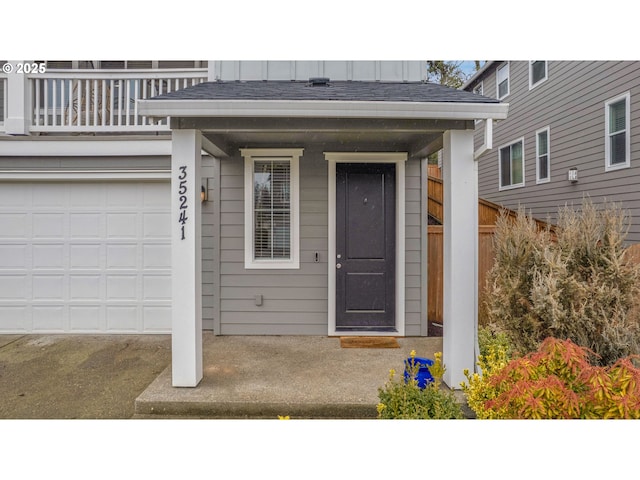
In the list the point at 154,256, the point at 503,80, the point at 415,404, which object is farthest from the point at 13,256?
the point at 503,80

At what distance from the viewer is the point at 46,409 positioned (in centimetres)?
341

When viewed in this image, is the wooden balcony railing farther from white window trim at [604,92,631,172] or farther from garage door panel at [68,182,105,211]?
white window trim at [604,92,631,172]

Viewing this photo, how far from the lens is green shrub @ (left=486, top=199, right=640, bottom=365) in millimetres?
3139

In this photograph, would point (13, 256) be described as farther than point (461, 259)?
Yes

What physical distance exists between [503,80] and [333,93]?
7.70 metres

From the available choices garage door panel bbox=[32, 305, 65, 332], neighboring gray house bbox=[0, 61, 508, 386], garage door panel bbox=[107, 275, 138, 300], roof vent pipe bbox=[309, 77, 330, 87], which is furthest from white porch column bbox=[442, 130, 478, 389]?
garage door panel bbox=[32, 305, 65, 332]

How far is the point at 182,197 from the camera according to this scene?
3.47 meters

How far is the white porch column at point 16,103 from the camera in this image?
5270 millimetres

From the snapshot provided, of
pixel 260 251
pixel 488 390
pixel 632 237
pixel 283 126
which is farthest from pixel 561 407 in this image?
pixel 632 237

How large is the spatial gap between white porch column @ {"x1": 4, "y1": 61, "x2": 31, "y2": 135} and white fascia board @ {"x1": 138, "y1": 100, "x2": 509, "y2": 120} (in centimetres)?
327

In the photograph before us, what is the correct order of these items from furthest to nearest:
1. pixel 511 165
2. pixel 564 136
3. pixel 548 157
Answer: pixel 511 165 → pixel 548 157 → pixel 564 136

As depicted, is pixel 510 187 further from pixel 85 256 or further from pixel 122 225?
pixel 85 256

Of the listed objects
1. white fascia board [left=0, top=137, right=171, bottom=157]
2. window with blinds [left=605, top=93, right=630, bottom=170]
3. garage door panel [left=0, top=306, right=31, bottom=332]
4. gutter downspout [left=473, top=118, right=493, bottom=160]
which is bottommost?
garage door panel [left=0, top=306, right=31, bottom=332]

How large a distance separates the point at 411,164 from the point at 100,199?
14.3 feet
